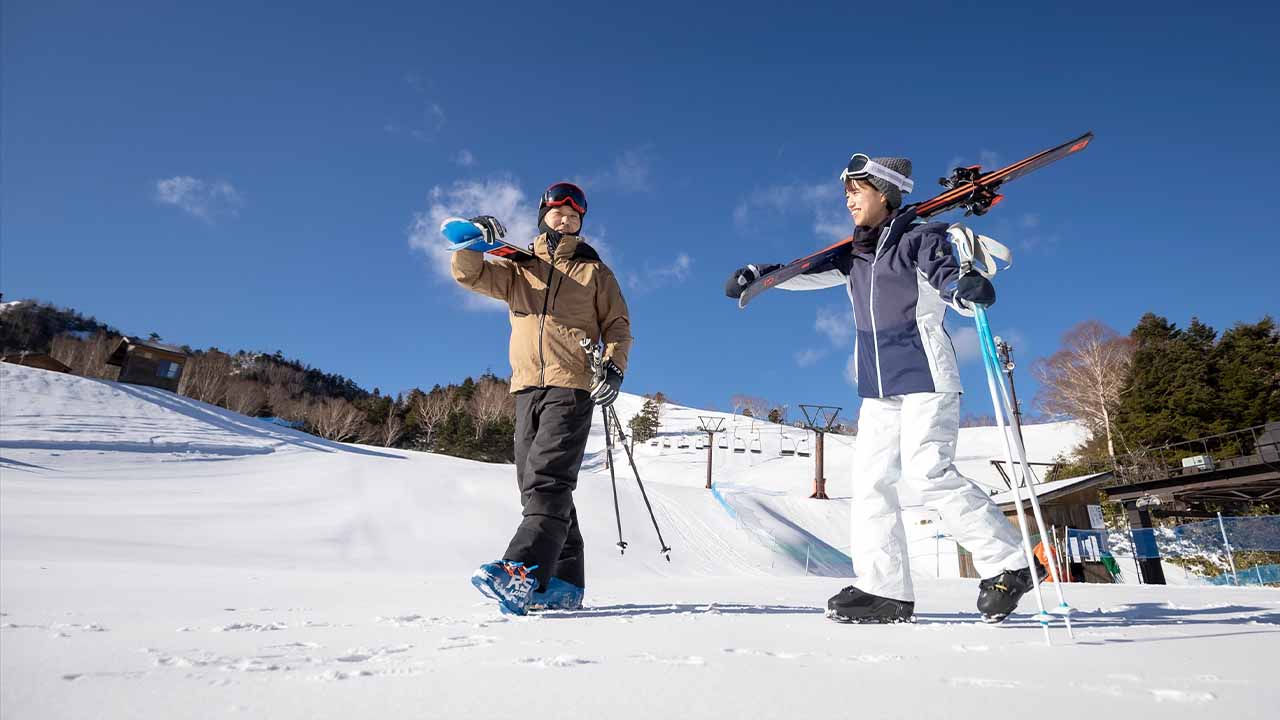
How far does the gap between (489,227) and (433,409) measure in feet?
142

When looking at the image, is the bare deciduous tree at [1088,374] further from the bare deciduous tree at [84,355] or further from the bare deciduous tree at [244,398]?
the bare deciduous tree at [84,355]

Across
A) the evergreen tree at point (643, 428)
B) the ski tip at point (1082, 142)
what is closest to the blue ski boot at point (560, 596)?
the ski tip at point (1082, 142)

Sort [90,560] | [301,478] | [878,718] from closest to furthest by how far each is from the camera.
→ [878,718]
[90,560]
[301,478]

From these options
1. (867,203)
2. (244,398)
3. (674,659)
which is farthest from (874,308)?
(244,398)

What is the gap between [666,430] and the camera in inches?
1937

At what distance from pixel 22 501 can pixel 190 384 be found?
41.9 m

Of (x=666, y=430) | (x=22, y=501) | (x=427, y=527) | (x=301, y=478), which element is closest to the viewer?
(x=22, y=501)

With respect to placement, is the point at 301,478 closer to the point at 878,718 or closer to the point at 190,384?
the point at 878,718

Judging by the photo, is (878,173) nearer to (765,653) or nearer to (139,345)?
(765,653)

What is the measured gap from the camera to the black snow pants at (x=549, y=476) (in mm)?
2658

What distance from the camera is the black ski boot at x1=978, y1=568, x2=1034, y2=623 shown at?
2418 mm

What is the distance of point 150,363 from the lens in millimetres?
30828

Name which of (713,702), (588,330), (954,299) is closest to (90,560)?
(588,330)

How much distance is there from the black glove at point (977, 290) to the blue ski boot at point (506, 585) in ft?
7.17
